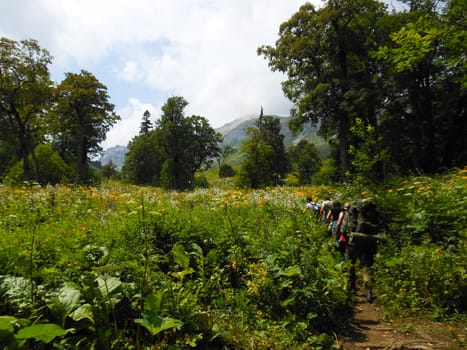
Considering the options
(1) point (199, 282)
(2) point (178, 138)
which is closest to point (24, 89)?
(2) point (178, 138)

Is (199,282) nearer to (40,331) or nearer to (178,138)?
(40,331)

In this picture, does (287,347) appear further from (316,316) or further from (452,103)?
(452,103)

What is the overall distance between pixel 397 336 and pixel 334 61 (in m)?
23.0

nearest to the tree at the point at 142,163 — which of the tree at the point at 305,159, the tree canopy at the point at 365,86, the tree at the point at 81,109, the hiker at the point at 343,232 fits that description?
the tree at the point at 81,109

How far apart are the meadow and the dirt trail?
0.21 metres

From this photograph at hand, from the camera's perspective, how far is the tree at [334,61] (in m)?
20.8

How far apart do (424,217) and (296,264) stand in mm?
4236

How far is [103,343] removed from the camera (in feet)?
9.23

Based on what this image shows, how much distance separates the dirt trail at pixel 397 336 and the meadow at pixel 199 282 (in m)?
0.21

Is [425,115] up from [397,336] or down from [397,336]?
up

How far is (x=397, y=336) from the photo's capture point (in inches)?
161

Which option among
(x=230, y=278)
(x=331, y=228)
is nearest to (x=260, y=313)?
(x=230, y=278)

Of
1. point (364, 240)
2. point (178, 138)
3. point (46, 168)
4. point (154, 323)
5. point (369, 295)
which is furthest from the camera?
point (178, 138)

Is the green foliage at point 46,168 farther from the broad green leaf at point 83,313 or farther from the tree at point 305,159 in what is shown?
the tree at point 305,159
